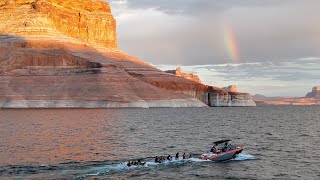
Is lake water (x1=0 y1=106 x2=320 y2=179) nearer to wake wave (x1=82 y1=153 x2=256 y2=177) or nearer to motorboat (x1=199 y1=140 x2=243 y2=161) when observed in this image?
wake wave (x1=82 y1=153 x2=256 y2=177)

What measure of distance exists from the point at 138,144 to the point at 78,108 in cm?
11603

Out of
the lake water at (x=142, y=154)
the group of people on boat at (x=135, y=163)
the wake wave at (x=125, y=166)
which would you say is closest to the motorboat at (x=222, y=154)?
the wake wave at (x=125, y=166)

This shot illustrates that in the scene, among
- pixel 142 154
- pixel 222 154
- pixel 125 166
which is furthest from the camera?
pixel 142 154

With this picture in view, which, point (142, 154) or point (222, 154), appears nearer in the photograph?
point (222, 154)

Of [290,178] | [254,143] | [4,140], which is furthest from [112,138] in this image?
[290,178]

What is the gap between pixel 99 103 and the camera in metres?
171

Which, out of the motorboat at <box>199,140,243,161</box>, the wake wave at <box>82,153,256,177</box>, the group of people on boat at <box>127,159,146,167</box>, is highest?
the motorboat at <box>199,140,243,161</box>

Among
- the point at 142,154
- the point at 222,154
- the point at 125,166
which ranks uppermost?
the point at 222,154

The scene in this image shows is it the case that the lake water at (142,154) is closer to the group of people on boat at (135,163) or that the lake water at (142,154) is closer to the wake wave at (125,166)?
the wake wave at (125,166)

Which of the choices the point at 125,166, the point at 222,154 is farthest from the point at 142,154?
the point at 222,154

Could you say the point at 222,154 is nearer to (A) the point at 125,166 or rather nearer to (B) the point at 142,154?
(B) the point at 142,154

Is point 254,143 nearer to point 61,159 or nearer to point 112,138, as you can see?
point 112,138

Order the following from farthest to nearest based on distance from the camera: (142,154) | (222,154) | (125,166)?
1. (142,154)
2. (222,154)
3. (125,166)

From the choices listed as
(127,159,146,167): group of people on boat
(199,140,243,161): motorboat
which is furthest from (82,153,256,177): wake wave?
(199,140,243,161): motorboat
